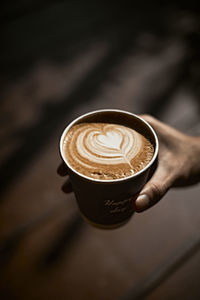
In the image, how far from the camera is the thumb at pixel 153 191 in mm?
801

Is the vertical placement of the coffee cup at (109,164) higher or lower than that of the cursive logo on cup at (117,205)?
higher

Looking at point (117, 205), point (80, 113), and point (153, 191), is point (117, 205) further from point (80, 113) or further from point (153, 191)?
point (80, 113)

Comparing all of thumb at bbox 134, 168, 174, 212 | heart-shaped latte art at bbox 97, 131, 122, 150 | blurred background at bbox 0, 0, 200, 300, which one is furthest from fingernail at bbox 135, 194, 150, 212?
blurred background at bbox 0, 0, 200, 300

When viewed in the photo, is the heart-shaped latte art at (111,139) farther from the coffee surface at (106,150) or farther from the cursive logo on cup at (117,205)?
the cursive logo on cup at (117,205)

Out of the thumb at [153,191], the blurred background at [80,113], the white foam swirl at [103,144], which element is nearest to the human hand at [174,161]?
the thumb at [153,191]

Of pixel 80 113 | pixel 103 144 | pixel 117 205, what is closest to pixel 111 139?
pixel 103 144

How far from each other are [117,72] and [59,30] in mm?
709

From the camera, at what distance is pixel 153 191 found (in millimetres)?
828

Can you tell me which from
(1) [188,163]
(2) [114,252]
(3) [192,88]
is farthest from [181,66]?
(2) [114,252]

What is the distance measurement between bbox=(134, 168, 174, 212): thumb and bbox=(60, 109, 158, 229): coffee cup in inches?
0.9

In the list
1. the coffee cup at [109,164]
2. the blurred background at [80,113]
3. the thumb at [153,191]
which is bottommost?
the blurred background at [80,113]

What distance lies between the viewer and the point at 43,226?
4.13ft

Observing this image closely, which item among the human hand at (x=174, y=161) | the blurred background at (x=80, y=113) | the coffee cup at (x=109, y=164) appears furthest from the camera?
the blurred background at (x=80, y=113)

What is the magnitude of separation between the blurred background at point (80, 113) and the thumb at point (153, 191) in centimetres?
41
